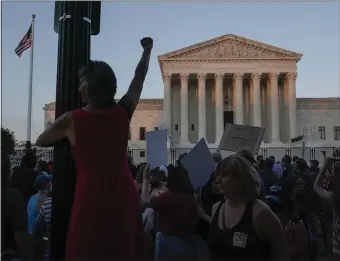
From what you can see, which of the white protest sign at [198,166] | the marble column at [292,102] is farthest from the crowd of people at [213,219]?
the marble column at [292,102]

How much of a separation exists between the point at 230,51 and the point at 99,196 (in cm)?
5005

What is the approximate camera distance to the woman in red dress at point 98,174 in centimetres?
198

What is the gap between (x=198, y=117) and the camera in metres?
51.8

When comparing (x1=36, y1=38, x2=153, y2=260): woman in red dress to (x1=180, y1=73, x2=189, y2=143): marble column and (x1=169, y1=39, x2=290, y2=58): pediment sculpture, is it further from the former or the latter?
(x1=169, y1=39, x2=290, y2=58): pediment sculpture

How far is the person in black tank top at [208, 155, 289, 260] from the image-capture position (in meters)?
2.33

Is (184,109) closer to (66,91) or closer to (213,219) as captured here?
(213,219)

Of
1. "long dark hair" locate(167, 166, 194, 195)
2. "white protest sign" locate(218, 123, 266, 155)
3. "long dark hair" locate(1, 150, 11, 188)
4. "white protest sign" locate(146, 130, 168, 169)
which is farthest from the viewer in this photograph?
"white protest sign" locate(218, 123, 266, 155)

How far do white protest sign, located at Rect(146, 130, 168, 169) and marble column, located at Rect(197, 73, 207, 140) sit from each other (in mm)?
44443

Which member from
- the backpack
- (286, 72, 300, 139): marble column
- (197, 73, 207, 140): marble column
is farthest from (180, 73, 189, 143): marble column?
the backpack

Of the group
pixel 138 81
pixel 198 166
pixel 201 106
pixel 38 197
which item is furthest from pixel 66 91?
pixel 201 106

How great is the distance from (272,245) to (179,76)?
48981mm

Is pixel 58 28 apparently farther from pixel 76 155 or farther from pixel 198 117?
pixel 198 117

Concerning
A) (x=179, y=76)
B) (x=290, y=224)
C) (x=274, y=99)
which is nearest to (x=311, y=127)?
(x=274, y=99)

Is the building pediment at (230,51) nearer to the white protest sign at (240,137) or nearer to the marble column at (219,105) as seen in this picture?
the marble column at (219,105)
